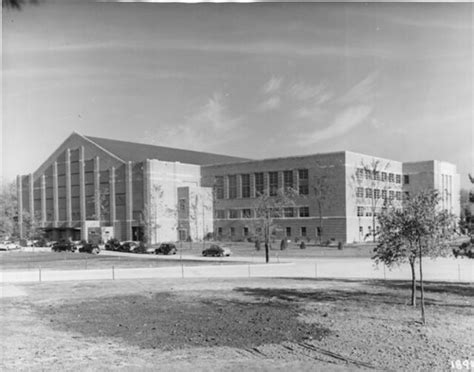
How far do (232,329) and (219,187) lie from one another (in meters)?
60.1

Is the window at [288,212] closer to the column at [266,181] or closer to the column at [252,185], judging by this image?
the column at [266,181]

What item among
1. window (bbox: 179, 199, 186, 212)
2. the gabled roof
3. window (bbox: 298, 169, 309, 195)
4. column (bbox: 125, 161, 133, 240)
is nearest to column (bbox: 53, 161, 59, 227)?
the gabled roof

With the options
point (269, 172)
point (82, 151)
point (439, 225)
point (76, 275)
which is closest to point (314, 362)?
point (439, 225)

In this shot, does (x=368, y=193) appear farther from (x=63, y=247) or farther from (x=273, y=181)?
(x=63, y=247)

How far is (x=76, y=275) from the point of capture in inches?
990

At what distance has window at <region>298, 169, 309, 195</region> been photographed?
207 feet

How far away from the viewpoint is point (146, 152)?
74.6 m

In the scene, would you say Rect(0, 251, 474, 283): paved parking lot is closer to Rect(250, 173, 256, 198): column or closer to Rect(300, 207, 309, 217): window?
Rect(300, 207, 309, 217): window

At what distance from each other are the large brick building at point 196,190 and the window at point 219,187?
16 centimetres

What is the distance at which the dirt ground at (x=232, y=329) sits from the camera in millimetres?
9641

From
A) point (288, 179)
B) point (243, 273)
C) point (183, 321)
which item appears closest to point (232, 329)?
point (183, 321)

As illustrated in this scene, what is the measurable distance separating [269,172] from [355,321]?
53735mm

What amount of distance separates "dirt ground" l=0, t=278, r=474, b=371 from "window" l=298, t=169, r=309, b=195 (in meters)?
44.1

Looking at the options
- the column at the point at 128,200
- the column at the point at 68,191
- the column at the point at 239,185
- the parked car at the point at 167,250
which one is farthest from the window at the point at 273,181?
the column at the point at 68,191
